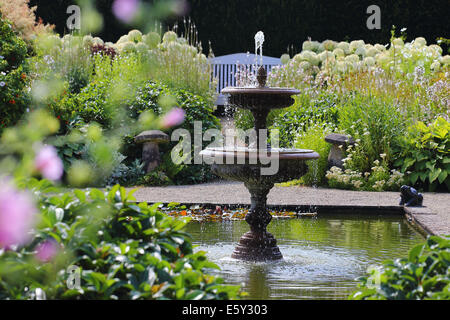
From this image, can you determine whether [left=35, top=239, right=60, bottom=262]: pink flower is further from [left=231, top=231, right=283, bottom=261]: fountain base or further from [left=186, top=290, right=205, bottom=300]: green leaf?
[left=231, top=231, right=283, bottom=261]: fountain base

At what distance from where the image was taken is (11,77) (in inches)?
319

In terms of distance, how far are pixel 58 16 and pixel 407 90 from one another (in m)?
9.35

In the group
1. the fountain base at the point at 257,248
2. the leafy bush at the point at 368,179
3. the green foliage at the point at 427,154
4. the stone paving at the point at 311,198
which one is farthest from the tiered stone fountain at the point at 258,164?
the green foliage at the point at 427,154

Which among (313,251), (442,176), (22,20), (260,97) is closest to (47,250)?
(260,97)

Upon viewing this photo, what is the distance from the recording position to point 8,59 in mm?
8484

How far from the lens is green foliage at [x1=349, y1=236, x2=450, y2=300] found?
2256mm

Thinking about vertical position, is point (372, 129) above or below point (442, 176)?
above

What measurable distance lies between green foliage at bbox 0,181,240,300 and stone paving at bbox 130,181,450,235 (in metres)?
3.87

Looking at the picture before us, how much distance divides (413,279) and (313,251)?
281 cm

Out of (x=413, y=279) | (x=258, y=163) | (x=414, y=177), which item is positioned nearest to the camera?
(x=413, y=279)

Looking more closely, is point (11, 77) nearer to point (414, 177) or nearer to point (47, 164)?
point (414, 177)

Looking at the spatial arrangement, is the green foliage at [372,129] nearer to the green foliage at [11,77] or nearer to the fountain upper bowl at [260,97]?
the fountain upper bowl at [260,97]

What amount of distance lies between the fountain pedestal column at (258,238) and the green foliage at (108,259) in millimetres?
2319
